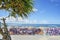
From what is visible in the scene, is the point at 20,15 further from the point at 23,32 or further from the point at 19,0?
the point at 23,32

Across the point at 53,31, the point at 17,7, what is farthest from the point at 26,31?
the point at 17,7

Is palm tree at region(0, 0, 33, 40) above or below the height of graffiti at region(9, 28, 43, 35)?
above

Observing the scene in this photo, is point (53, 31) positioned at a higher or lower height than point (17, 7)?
lower

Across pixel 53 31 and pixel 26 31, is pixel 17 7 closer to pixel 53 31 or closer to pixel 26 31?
pixel 26 31

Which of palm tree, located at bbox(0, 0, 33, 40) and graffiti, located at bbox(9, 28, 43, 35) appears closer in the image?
palm tree, located at bbox(0, 0, 33, 40)

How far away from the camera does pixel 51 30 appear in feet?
43.5

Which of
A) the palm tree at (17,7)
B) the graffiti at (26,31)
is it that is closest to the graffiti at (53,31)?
the graffiti at (26,31)

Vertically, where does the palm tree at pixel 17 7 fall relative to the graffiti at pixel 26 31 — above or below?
above

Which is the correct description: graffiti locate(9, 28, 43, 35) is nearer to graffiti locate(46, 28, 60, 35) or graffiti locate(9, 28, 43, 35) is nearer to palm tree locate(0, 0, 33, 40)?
graffiti locate(46, 28, 60, 35)

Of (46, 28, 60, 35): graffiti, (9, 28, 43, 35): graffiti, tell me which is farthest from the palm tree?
(46, 28, 60, 35): graffiti

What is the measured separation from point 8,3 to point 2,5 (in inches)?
6.7

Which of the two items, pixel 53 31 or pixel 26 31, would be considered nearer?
pixel 26 31

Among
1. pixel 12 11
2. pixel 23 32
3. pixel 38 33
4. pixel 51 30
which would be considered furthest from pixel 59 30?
pixel 12 11

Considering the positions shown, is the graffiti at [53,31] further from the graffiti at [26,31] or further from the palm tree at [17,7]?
the palm tree at [17,7]
